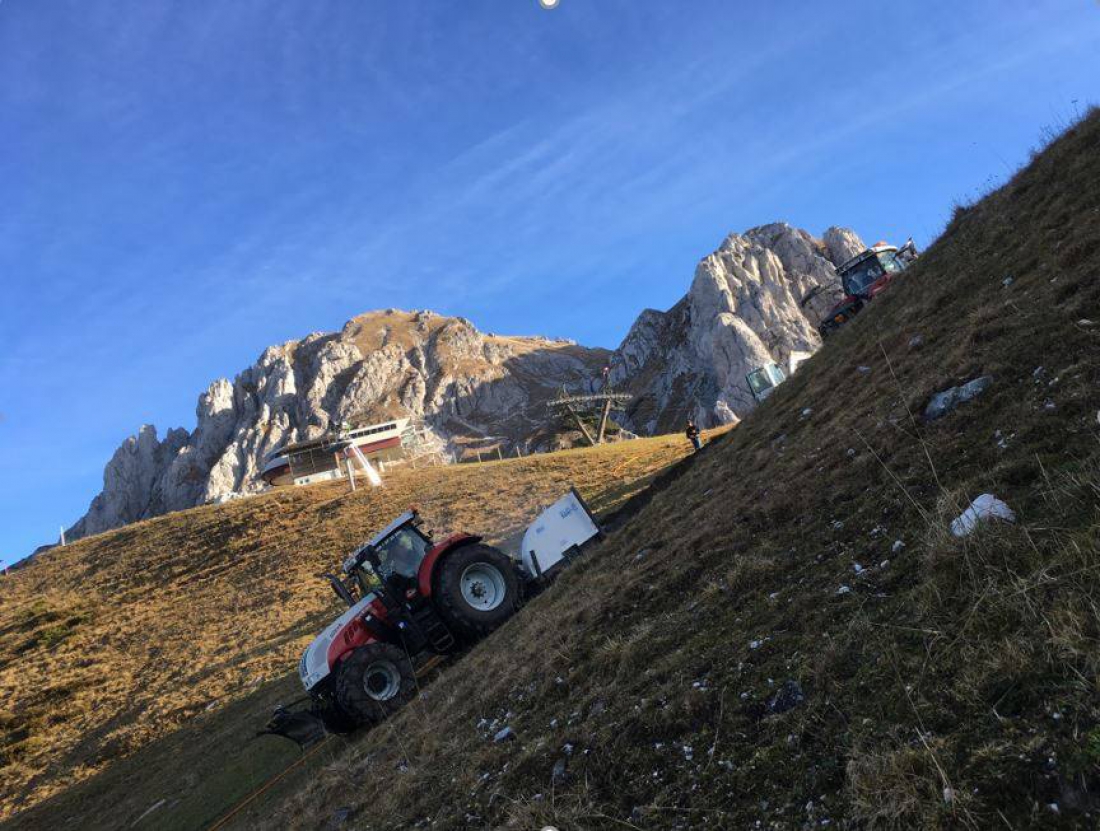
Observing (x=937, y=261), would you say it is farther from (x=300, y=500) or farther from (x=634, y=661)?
(x=300, y=500)

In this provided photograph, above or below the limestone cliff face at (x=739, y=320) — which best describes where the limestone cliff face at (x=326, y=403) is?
above

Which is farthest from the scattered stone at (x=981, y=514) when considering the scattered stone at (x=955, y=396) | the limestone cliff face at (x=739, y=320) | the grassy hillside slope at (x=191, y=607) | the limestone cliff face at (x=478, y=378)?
the limestone cliff face at (x=739, y=320)

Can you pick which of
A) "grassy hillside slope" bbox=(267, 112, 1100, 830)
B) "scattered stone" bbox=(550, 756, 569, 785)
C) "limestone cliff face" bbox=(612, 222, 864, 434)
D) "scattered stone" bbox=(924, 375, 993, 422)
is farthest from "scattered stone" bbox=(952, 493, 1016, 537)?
"limestone cliff face" bbox=(612, 222, 864, 434)

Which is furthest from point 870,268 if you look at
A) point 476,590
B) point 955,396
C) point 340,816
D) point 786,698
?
point 340,816

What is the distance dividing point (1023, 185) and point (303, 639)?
25.1m

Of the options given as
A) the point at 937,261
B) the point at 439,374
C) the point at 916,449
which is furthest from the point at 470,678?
the point at 439,374

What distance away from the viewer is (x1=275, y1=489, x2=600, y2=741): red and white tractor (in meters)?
11.1

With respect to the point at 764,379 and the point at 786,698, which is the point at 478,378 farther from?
the point at 786,698

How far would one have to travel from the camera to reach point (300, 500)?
45.3 metres

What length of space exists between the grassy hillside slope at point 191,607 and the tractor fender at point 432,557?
17.8 feet

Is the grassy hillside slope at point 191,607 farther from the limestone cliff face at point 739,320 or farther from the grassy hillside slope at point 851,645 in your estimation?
the limestone cliff face at point 739,320

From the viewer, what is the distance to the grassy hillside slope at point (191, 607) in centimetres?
1923

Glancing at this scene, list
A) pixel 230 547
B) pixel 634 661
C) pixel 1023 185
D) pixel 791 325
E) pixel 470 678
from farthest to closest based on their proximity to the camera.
Result: pixel 791 325
pixel 230 547
pixel 1023 185
pixel 470 678
pixel 634 661

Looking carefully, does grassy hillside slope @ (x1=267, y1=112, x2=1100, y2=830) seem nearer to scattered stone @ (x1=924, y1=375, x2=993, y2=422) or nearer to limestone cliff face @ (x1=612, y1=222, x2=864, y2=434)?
scattered stone @ (x1=924, y1=375, x2=993, y2=422)
